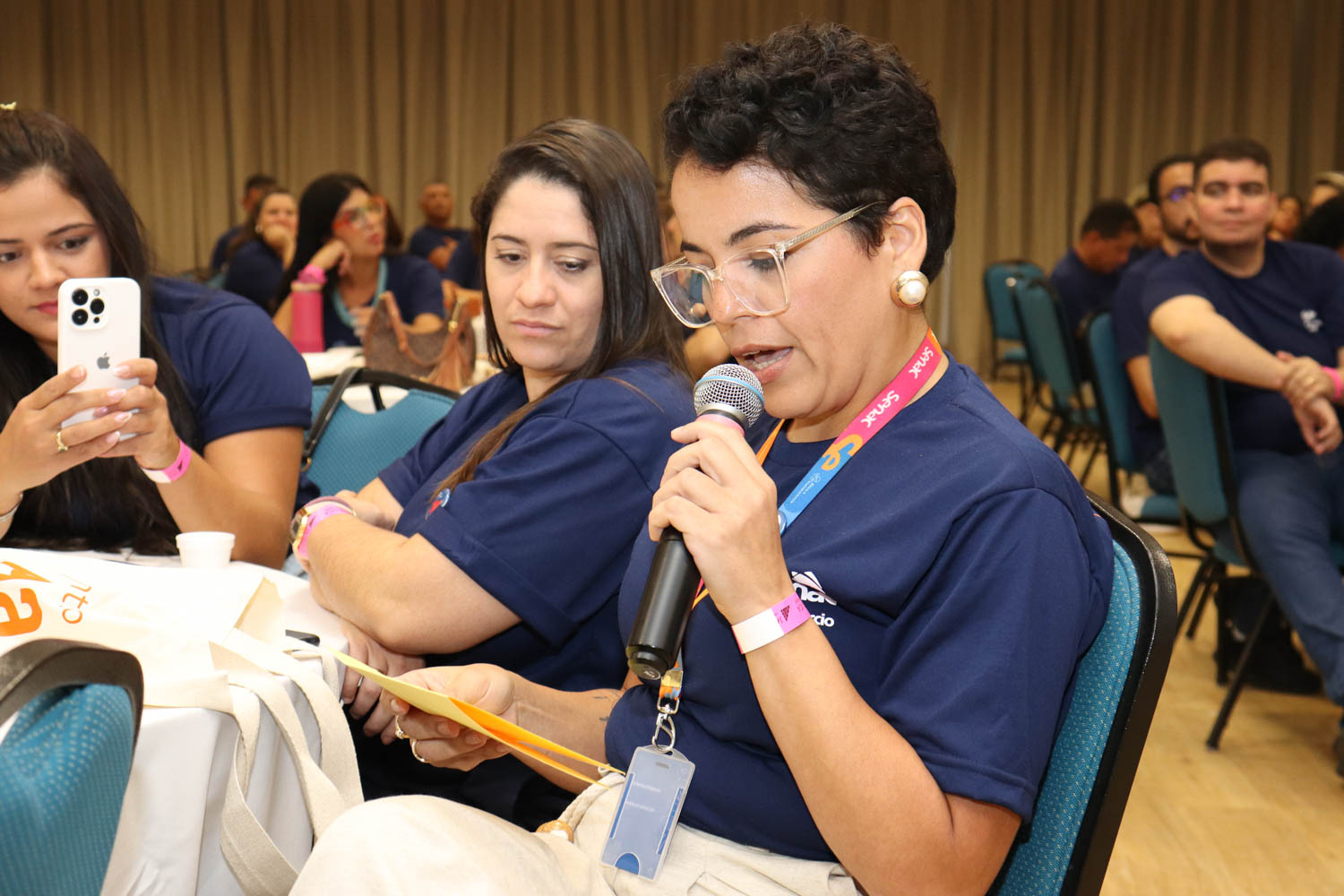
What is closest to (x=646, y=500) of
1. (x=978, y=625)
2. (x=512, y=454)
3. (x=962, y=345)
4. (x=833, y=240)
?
(x=512, y=454)

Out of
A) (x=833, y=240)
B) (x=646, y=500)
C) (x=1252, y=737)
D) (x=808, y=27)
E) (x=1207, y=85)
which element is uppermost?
(x=1207, y=85)

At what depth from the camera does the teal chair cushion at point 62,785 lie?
26.5 inches

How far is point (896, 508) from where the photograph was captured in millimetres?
1062

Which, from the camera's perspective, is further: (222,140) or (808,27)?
(222,140)

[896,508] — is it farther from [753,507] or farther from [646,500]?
[646,500]

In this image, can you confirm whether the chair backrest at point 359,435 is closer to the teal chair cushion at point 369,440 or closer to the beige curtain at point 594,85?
the teal chair cushion at point 369,440

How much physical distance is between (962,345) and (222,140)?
712 centimetres

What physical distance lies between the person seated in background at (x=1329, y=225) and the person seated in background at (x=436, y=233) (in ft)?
17.8

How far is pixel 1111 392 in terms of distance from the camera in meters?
3.97

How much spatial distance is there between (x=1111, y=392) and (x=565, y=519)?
2.92 metres

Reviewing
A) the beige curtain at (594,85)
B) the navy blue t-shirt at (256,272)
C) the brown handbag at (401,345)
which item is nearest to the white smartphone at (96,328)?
the brown handbag at (401,345)

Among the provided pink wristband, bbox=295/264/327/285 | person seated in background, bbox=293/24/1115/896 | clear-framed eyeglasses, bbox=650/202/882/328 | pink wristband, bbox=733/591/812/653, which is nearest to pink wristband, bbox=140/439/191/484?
person seated in background, bbox=293/24/1115/896

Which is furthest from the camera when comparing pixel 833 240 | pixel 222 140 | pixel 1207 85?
pixel 222 140

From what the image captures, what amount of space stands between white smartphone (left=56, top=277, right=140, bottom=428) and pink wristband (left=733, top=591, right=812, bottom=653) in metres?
1.02
